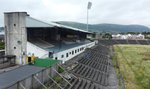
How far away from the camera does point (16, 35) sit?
23.2 m

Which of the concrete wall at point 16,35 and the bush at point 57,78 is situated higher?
the concrete wall at point 16,35

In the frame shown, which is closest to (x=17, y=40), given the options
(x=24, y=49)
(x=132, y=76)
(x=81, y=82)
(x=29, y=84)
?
(x=24, y=49)

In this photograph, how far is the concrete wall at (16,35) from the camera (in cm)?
2269

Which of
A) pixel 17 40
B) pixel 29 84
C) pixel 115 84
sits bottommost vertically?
pixel 115 84

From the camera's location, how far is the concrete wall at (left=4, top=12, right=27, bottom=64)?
22.7 metres

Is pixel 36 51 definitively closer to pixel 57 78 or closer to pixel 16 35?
pixel 16 35

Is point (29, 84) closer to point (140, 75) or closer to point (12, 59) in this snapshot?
point (12, 59)

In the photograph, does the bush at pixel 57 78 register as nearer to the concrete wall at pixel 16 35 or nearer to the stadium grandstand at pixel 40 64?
the stadium grandstand at pixel 40 64

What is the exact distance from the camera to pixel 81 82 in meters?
17.0

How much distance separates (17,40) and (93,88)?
11317 millimetres

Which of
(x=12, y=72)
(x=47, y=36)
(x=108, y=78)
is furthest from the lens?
(x=47, y=36)

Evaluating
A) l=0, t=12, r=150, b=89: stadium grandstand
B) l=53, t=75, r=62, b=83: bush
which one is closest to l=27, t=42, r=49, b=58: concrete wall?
l=0, t=12, r=150, b=89: stadium grandstand

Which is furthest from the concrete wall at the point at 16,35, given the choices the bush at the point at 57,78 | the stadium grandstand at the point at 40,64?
the bush at the point at 57,78

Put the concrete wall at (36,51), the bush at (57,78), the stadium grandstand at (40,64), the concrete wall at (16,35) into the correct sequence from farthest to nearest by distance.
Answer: the concrete wall at (16,35)
the concrete wall at (36,51)
the bush at (57,78)
the stadium grandstand at (40,64)
